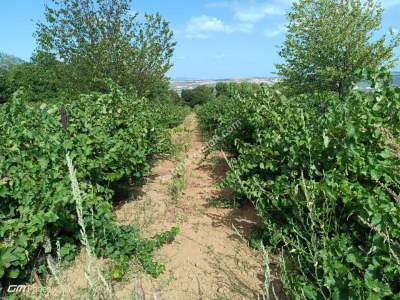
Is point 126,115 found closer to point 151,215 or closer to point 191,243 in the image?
point 151,215

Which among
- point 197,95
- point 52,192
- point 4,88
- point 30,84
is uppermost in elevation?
point 52,192

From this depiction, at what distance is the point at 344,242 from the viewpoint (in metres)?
2.10

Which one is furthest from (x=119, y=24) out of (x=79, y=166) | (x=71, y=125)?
(x=79, y=166)

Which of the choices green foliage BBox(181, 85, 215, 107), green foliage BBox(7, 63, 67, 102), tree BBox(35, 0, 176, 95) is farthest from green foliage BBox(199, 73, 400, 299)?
green foliage BBox(181, 85, 215, 107)

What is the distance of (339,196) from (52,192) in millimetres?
2260

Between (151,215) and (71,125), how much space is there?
147cm

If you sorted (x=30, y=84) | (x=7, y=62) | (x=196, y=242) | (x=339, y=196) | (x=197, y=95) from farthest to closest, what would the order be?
(x=7, y=62), (x=197, y=95), (x=30, y=84), (x=196, y=242), (x=339, y=196)

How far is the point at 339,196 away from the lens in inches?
94.4

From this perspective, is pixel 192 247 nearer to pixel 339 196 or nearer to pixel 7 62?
pixel 339 196

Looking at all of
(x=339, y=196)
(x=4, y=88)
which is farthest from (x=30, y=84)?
(x=339, y=196)

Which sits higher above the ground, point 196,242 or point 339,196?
point 339,196

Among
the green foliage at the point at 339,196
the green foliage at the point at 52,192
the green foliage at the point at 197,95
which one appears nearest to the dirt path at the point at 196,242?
the green foliage at the point at 52,192

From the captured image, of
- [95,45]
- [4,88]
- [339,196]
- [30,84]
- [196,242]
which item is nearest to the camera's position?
[339,196]

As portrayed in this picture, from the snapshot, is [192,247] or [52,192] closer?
[52,192]
